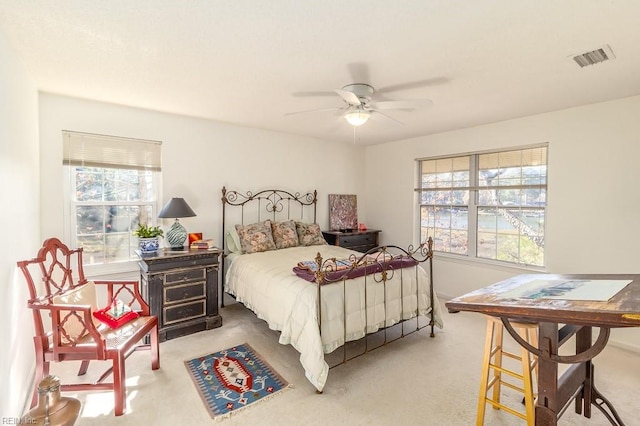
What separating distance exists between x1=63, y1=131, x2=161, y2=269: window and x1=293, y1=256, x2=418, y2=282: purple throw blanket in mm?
2215

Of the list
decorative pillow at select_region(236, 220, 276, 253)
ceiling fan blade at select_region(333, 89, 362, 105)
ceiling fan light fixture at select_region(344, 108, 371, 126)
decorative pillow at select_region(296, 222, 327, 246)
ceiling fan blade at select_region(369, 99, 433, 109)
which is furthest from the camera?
decorative pillow at select_region(296, 222, 327, 246)

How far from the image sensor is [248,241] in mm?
4078

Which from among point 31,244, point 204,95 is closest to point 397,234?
point 204,95

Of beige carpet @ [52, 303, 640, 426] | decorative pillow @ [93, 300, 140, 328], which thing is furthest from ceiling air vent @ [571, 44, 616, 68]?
decorative pillow @ [93, 300, 140, 328]

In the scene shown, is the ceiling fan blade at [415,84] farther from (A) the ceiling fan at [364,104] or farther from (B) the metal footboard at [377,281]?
(B) the metal footboard at [377,281]

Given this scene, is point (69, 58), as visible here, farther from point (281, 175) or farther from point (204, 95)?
point (281, 175)

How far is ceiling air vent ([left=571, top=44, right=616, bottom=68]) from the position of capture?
2.18 meters

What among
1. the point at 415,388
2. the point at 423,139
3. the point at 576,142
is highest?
the point at 423,139

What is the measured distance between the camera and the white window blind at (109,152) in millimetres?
3303

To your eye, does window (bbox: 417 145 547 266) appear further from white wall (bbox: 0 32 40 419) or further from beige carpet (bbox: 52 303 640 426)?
white wall (bbox: 0 32 40 419)

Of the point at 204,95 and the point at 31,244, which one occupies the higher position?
the point at 204,95

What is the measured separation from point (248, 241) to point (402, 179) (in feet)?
9.19

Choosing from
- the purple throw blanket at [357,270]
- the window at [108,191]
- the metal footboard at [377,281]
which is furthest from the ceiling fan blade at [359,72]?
the window at [108,191]

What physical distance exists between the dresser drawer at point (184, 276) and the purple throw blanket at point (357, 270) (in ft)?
3.97
